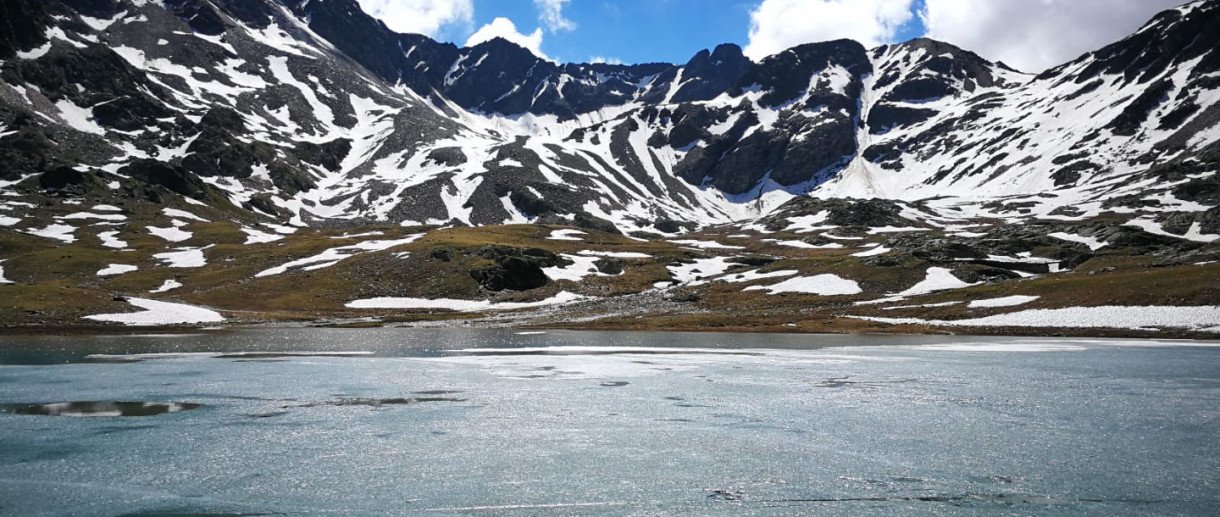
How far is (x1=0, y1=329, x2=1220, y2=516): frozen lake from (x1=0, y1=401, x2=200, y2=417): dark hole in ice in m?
0.18

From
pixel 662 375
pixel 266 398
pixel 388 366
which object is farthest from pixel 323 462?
pixel 388 366

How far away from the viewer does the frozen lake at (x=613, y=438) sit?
1280 cm

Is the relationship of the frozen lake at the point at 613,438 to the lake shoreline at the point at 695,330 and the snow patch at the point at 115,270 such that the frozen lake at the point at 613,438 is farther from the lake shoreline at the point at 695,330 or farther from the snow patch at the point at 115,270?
the snow patch at the point at 115,270

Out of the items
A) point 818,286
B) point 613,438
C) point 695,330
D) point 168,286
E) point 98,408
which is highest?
point 818,286

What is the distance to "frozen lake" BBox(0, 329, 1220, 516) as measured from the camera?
1280cm

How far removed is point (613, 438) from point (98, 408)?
1673 cm

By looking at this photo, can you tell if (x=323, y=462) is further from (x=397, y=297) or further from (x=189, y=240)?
(x=189, y=240)

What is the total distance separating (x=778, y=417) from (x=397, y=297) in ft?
282

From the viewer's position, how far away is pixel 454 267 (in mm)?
111250

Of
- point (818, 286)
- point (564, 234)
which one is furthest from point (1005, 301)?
point (564, 234)

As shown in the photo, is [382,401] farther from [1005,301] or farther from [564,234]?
[564,234]

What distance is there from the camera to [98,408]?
22.2 meters

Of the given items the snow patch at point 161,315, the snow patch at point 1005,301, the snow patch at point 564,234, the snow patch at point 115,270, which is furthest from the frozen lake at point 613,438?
the snow patch at point 564,234

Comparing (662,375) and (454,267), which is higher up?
(454,267)
